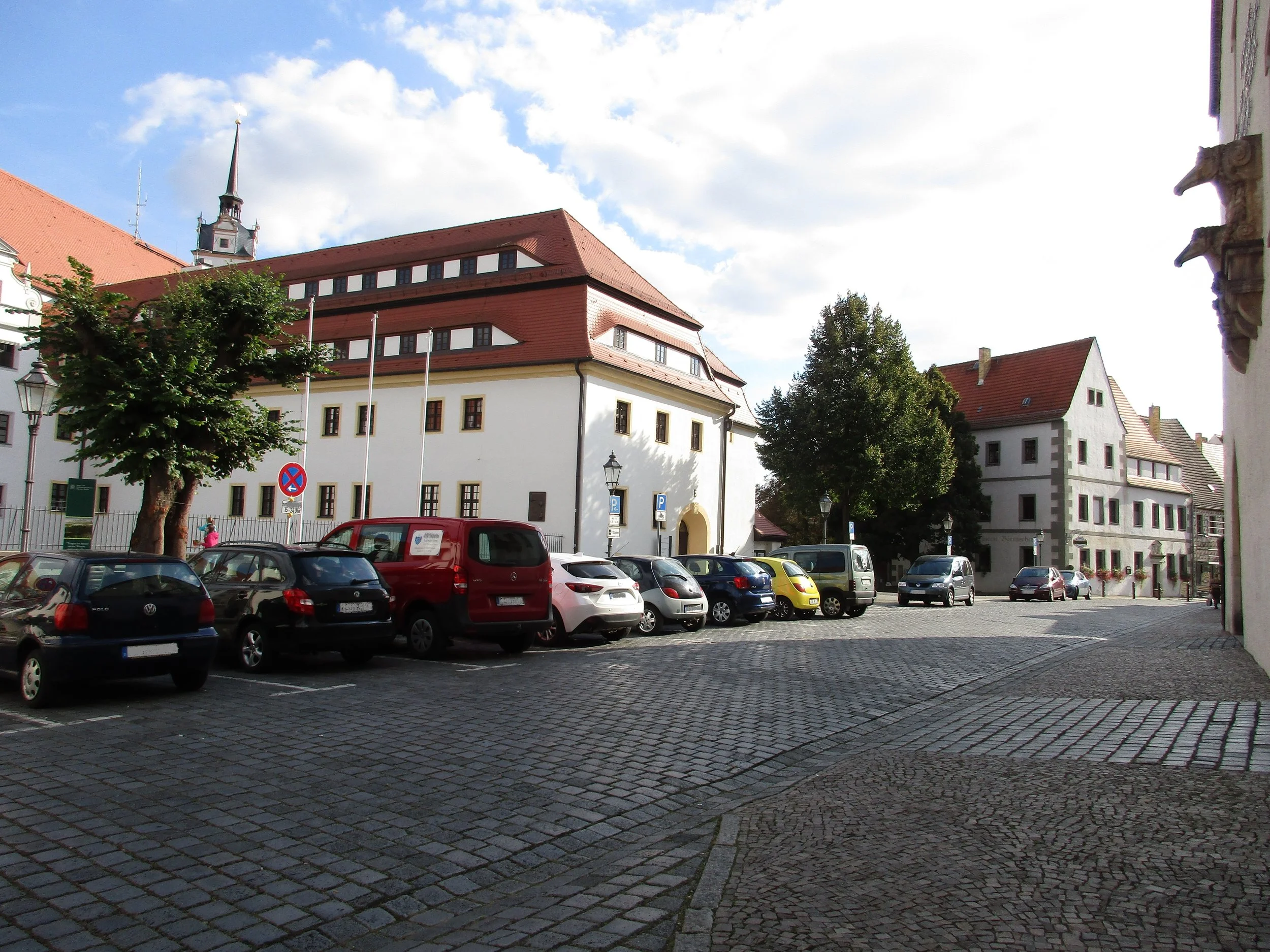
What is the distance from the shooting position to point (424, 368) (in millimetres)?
37094

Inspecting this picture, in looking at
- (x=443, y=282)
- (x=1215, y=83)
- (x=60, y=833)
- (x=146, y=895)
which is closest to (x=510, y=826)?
(x=146, y=895)

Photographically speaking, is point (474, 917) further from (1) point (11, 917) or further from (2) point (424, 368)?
(2) point (424, 368)

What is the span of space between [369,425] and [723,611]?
20.3m

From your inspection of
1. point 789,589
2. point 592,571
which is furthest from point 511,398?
point 592,571

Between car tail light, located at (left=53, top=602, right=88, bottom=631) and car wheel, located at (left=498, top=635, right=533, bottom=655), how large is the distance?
247 inches

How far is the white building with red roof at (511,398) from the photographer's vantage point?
3444cm

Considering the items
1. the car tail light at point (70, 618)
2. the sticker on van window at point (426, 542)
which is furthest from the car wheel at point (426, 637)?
the car tail light at point (70, 618)

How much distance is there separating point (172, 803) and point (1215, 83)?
2365 centimetres

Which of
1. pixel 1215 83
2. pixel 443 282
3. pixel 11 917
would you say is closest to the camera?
pixel 11 917

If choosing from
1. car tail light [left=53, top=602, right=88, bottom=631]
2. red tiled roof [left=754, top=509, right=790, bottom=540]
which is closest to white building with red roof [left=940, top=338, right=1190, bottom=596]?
red tiled roof [left=754, top=509, right=790, bottom=540]

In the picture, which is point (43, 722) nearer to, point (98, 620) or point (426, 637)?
point (98, 620)

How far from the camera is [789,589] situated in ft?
77.1

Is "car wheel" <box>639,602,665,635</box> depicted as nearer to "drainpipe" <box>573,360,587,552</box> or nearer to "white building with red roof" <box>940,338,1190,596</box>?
"drainpipe" <box>573,360,587,552</box>

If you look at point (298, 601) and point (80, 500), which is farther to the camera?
point (80, 500)
